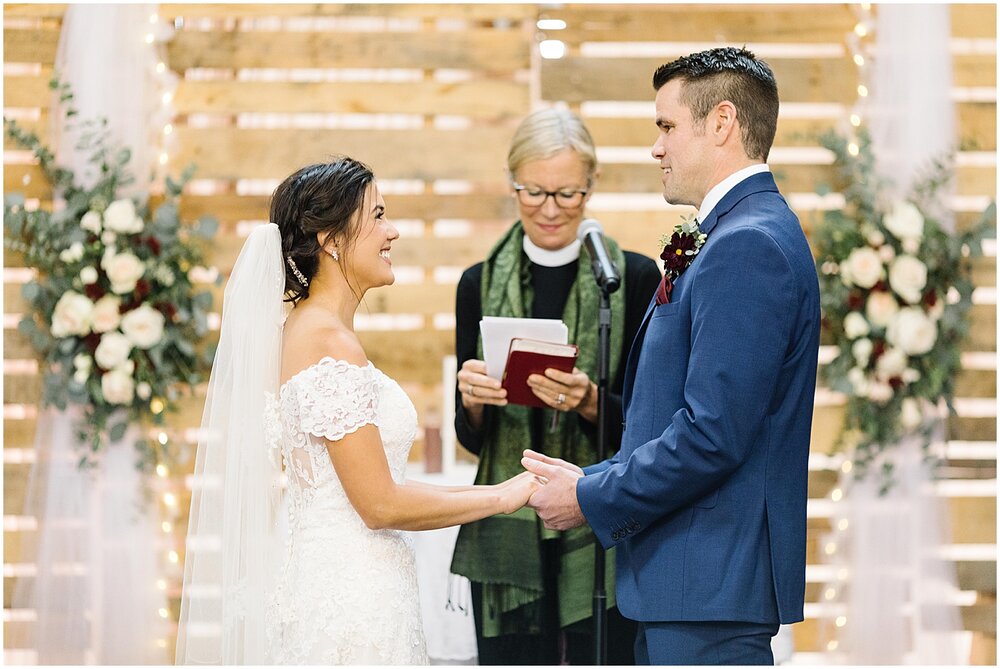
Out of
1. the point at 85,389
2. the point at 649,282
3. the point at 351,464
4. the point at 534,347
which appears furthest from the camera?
the point at 85,389

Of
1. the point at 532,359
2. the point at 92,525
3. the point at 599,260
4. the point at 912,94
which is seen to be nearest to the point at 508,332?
the point at 532,359

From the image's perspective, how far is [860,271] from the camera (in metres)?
4.24

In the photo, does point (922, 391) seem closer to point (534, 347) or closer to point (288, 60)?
point (534, 347)

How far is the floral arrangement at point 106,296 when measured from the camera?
13.6 feet

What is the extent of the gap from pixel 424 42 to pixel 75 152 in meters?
A: 1.54

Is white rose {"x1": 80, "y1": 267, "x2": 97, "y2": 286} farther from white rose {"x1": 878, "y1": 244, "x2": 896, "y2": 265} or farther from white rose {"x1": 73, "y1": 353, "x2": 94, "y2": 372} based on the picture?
white rose {"x1": 878, "y1": 244, "x2": 896, "y2": 265}

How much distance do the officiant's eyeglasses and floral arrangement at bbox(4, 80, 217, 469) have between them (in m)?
1.85

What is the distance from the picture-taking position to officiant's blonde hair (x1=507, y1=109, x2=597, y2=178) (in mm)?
2943

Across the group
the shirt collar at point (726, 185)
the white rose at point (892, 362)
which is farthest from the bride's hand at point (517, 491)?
the white rose at point (892, 362)

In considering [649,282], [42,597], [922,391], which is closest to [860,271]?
[922,391]

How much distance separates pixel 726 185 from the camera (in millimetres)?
2166

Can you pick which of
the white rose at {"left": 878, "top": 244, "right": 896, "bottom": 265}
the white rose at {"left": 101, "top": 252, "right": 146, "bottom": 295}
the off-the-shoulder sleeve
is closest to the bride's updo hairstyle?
the off-the-shoulder sleeve

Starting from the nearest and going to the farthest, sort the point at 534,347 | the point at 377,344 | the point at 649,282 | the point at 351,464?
1. the point at 351,464
2. the point at 534,347
3. the point at 649,282
4. the point at 377,344

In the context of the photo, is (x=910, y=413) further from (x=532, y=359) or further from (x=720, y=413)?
(x=720, y=413)
